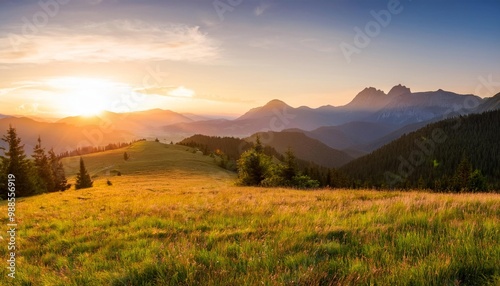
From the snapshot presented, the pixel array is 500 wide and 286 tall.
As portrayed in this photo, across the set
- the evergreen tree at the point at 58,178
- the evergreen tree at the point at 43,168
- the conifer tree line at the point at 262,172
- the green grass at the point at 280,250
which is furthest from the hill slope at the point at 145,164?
the green grass at the point at 280,250

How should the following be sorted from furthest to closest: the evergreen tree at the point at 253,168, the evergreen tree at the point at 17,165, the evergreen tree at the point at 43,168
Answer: the evergreen tree at the point at 43,168 < the evergreen tree at the point at 253,168 < the evergreen tree at the point at 17,165

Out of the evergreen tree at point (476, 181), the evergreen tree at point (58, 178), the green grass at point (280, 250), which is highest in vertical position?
the green grass at point (280, 250)

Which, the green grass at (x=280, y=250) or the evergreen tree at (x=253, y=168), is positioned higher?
the green grass at (x=280, y=250)

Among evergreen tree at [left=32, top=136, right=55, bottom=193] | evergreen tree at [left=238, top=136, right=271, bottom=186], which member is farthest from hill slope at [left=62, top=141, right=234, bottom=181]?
evergreen tree at [left=238, top=136, right=271, bottom=186]

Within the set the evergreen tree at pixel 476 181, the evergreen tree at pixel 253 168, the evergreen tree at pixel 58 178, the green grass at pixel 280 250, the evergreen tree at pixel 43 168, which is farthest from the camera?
the evergreen tree at pixel 476 181

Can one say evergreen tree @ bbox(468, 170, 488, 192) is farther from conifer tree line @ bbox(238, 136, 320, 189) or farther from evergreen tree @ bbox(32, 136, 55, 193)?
evergreen tree @ bbox(32, 136, 55, 193)

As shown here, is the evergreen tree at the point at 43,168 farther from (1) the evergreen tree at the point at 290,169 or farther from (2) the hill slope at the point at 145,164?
(1) the evergreen tree at the point at 290,169

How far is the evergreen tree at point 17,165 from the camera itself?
46.0 m

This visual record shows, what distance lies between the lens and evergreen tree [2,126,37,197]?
46000mm

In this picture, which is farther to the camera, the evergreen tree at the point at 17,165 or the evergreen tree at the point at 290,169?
the evergreen tree at the point at 290,169

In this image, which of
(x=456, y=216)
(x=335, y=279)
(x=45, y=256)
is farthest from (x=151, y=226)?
(x=456, y=216)

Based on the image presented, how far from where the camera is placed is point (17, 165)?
1837 inches

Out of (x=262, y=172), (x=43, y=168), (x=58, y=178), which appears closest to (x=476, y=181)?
(x=262, y=172)

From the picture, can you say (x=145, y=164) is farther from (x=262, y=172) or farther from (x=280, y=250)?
(x=280, y=250)
